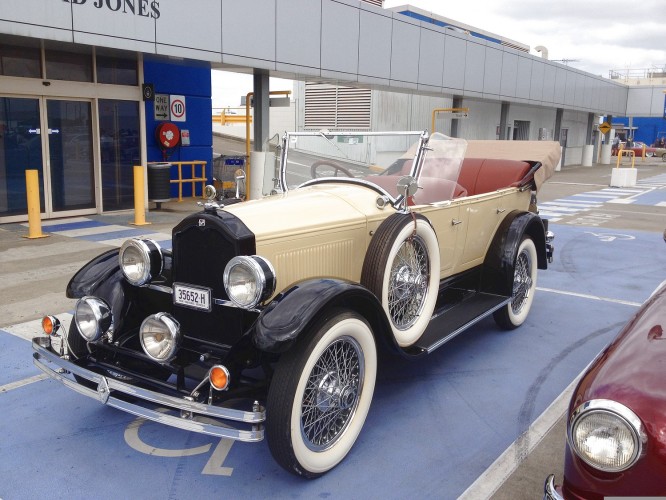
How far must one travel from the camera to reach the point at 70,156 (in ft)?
35.4

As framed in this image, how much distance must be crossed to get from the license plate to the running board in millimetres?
1333

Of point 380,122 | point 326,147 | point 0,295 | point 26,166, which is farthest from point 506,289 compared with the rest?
point 380,122

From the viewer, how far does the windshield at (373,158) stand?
173 inches

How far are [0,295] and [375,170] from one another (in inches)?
161

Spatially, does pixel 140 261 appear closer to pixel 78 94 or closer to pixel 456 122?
pixel 78 94

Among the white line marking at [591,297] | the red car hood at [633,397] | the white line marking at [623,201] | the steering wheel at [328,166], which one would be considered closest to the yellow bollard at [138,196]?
the steering wheel at [328,166]

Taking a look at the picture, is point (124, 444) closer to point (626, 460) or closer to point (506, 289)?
point (626, 460)

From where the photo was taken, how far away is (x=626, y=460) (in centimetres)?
191

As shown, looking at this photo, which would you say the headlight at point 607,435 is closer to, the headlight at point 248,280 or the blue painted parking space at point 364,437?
the blue painted parking space at point 364,437

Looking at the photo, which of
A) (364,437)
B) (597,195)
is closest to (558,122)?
(597,195)

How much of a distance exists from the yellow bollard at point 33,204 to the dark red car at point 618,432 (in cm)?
831

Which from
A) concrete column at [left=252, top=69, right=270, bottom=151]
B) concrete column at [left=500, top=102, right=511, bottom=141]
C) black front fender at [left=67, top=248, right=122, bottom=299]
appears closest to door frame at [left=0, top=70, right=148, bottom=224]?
concrete column at [left=252, top=69, right=270, bottom=151]

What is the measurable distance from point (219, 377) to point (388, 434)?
125cm

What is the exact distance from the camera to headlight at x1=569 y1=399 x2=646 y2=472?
6.26ft
